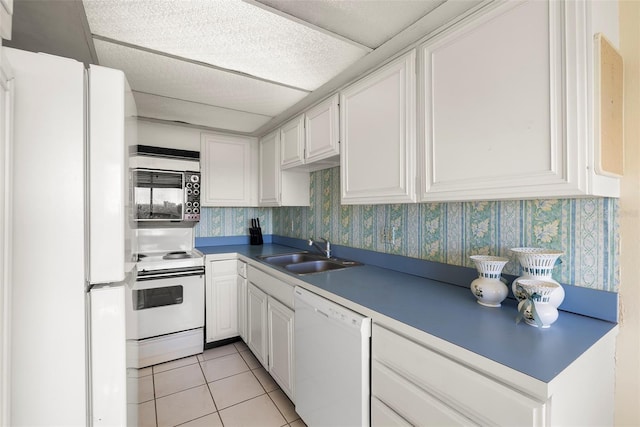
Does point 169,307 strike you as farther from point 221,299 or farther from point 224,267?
point 224,267

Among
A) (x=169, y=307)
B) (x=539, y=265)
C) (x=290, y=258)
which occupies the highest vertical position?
(x=539, y=265)

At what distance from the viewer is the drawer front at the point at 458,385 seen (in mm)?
745

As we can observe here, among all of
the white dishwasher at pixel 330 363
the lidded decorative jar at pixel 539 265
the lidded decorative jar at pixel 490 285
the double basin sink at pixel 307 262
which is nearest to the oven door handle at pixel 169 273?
the double basin sink at pixel 307 262

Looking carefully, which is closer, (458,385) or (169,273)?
(458,385)

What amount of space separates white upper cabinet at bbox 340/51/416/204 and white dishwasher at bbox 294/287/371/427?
653 mm

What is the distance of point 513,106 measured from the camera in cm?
103

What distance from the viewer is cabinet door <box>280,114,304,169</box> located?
7.60 feet

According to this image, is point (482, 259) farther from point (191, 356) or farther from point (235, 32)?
point (191, 356)

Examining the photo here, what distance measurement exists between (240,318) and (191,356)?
1.64 ft

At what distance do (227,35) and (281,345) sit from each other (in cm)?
182

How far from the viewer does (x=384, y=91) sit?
1.55 m

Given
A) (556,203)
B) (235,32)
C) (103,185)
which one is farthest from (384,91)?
(103,185)

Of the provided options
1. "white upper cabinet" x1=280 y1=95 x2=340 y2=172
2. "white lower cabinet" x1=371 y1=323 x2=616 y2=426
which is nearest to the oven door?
"white upper cabinet" x1=280 y1=95 x2=340 y2=172

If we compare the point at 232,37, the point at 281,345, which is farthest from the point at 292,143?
the point at 281,345
